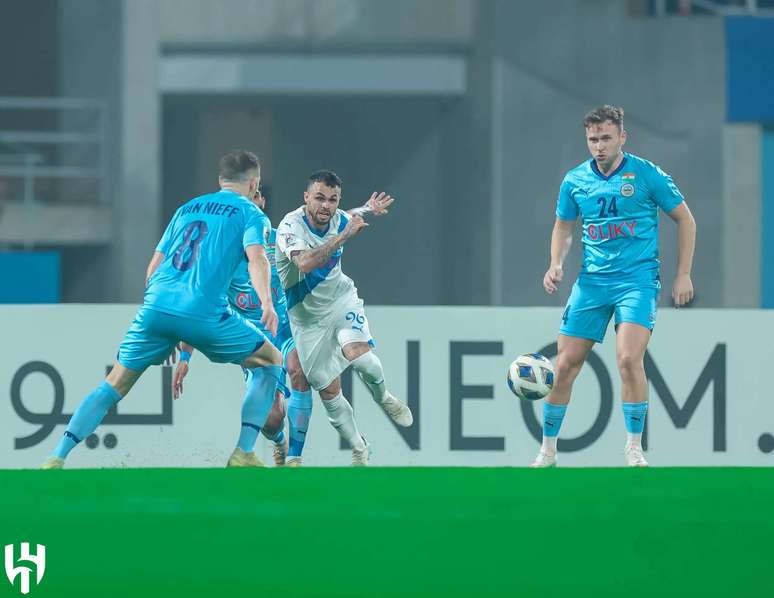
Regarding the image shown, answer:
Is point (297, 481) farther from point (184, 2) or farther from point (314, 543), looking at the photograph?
point (184, 2)

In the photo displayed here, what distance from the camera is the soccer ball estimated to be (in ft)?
27.6

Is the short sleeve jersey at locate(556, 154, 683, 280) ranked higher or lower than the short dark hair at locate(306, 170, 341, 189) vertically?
lower

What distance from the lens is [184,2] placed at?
772 inches

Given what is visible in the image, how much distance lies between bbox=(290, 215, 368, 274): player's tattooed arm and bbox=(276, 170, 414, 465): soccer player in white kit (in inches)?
2.0

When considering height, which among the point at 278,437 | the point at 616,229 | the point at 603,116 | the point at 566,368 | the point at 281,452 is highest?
the point at 603,116

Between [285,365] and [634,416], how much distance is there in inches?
86.2

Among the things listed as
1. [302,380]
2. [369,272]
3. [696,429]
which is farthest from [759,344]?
[369,272]

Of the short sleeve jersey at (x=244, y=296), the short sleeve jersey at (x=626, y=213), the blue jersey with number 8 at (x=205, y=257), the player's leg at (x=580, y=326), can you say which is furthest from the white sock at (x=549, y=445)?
the blue jersey with number 8 at (x=205, y=257)

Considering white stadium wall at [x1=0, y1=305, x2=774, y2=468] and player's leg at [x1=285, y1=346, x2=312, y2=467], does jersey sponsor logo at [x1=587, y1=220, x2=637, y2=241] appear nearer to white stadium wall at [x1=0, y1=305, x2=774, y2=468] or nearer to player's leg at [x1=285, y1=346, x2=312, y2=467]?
player's leg at [x1=285, y1=346, x2=312, y2=467]

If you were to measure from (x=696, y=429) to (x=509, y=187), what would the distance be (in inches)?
364

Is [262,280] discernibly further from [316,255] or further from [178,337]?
[316,255]

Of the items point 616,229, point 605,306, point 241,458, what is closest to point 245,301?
point 241,458

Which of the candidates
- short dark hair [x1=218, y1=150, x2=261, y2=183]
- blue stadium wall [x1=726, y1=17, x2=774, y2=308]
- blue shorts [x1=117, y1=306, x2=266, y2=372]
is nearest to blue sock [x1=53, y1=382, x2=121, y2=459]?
blue shorts [x1=117, y1=306, x2=266, y2=372]

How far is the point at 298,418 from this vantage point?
9.13 meters
